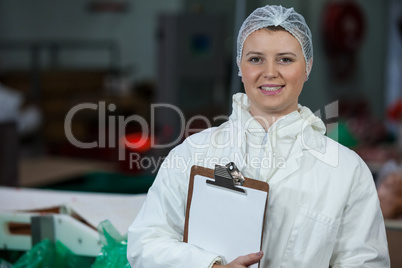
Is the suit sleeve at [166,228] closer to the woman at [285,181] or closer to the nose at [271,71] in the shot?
the woman at [285,181]

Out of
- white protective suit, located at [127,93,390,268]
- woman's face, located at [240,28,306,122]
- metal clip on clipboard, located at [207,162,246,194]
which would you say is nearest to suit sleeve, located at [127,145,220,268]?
white protective suit, located at [127,93,390,268]

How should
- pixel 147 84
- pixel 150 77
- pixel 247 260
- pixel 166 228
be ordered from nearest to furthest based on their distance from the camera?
1. pixel 247 260
2. pixel 166 228
3. pixel 147 84
4. pixel 150 77

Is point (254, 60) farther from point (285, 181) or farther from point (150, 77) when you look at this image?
point (150, 77)

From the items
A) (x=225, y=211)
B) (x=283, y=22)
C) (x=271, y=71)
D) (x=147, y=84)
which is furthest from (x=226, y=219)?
(x=147, y=84)

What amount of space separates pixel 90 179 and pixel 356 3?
3877mm

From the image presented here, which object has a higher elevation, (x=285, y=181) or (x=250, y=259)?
(x=285, y=181)

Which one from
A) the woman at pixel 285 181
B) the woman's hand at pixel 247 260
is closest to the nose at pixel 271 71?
the woman at pixel 285 181

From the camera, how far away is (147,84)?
27.8 feet

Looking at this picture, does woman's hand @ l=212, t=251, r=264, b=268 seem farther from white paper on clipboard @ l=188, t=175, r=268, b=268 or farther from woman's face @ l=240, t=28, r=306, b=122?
woman's face @ l=240, t=28, r=306, b=122

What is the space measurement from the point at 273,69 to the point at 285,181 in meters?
0.24

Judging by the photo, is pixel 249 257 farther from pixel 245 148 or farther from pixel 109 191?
pixel 109 191

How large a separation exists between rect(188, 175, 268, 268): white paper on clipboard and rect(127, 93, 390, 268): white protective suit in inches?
1.5

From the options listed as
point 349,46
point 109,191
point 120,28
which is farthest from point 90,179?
point 120,28

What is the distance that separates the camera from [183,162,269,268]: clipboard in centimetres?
118
